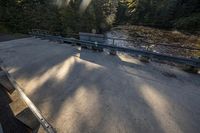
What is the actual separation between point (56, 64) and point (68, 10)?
19.2 metres

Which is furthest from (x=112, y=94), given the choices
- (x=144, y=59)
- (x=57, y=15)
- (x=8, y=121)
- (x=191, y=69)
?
(x=57, y=15)

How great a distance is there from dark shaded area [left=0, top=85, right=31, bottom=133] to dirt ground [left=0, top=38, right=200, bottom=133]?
68 centimetres

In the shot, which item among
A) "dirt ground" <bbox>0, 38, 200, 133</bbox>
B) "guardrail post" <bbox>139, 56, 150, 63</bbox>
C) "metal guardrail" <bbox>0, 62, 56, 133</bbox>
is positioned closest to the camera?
"metal guardrail" <bbox>0, 62, 56, 133</bbox>

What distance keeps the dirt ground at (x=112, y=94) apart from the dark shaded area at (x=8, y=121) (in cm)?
68

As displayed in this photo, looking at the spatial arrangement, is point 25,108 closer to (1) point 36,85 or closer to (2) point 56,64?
(1) point 36,85

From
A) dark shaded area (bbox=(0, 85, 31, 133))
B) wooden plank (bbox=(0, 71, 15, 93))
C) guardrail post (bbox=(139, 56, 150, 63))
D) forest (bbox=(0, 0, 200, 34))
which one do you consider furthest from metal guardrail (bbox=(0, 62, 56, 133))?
forest (bbox=(0, 0, 200, 34))

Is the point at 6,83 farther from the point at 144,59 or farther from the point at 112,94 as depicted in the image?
the point at 144,59

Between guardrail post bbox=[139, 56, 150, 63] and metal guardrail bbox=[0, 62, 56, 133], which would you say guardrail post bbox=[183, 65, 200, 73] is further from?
metal guardrail bbox=[0, 62, 56, 133]

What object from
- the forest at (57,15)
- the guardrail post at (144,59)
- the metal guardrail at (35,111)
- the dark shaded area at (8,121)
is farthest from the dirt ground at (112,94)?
the forest at (57,15)

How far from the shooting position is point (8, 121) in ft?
15.6

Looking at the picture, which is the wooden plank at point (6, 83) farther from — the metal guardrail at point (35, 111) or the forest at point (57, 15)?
the forest at point (57, 15)

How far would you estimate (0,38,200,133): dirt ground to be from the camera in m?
4.39

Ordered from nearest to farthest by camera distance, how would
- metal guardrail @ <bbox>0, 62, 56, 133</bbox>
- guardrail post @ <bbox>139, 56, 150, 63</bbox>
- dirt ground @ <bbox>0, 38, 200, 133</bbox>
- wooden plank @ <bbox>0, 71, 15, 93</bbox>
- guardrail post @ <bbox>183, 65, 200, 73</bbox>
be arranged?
metal guardrail @ <bbox>0, 62, 56, 133</bbox> → dirt ground @ <bbox>0, 38, 200, 133</bbox> → wooden plank @ <bbox>0, 71, 15, 93</bbox> → guardrail post @ <bbox>183, 65, 200, 73</bbox> → guardrail post @ <bbox>139, 56, 150, 63</bbox>

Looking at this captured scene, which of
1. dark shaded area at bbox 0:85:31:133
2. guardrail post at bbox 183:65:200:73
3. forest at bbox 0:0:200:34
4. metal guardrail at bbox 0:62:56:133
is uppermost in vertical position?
forest at bbox 0:0:200:34
